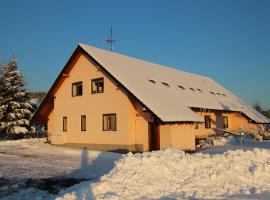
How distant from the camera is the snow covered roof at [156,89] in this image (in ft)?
77.1

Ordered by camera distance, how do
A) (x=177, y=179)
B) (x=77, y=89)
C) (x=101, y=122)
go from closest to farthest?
1. (x=177, y=179)
2. (x=101, y=122)
3. (x=77, y=89)

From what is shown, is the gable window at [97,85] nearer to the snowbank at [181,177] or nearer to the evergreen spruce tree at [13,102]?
the snowbank at [181,177]

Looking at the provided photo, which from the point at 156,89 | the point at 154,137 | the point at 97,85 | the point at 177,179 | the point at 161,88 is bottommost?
the point at 177,179

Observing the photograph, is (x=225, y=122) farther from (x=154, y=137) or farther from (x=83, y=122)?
(x=83, y=122)

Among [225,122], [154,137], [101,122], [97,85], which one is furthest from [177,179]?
[225,122]

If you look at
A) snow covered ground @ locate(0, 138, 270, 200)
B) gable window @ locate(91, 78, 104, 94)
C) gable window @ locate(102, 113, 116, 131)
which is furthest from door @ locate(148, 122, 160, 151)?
snow covered ground @ locate(0, 138, 270, 200)

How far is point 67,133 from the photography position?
28281 millimetres

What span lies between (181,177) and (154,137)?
12478 millimetres

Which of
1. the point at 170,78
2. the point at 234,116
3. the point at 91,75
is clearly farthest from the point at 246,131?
the point at 91,75

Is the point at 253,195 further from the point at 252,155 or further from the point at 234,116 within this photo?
the point at 234,116

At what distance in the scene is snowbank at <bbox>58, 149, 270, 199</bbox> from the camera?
33.2 ft

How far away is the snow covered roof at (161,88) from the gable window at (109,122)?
8.47 ft

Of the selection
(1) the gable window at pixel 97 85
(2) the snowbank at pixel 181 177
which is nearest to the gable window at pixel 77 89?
(1) the gable window at pixel 97 85

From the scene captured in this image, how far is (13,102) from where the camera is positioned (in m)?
39.0
